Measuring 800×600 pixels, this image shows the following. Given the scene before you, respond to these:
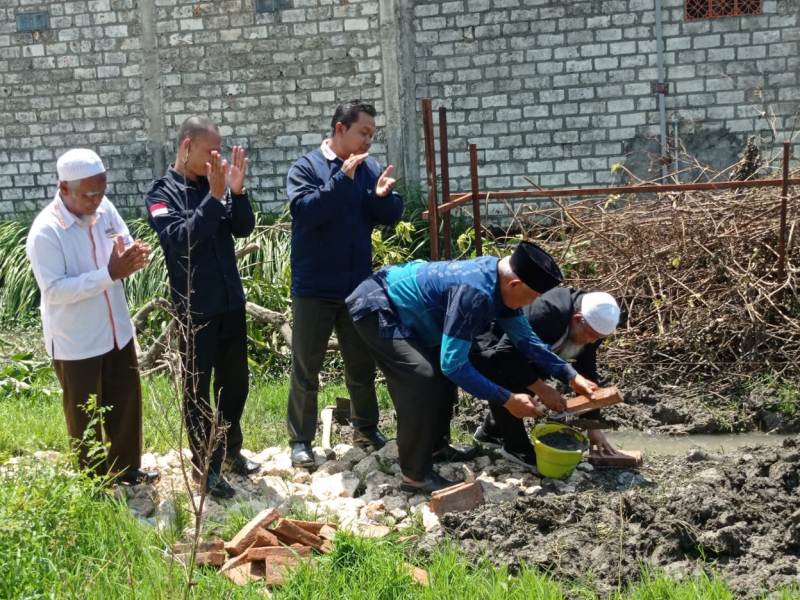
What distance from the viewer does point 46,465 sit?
183 inches

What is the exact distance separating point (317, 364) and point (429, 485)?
3.35 feet

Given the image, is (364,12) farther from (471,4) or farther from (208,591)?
(208,591)

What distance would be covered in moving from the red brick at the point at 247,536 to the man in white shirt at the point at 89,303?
0.78 m

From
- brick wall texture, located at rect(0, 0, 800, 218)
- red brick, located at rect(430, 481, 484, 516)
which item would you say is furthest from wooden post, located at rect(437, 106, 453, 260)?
brick wall texture, located at rect(0, 0, 800, 218)

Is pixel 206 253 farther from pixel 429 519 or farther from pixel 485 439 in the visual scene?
pixel 485 439

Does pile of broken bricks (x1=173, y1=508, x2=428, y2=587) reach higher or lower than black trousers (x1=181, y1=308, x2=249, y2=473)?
lower

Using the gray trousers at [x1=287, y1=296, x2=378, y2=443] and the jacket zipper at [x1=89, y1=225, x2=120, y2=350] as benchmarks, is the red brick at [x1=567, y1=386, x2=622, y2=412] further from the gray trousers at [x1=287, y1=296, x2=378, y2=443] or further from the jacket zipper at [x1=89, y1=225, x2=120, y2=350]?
the jacket zipper at [x1=89, y1=225, x2=120, y2=350]

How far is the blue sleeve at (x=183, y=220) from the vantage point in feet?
16.5

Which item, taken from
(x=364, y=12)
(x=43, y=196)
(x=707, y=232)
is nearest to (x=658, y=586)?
(x=707, y=232)

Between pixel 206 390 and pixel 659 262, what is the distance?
3.81 meters

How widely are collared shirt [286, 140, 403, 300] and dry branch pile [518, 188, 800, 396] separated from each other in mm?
2358

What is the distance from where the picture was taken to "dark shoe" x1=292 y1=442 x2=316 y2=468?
565 centimetres

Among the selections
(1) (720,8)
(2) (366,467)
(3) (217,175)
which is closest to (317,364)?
(2) (366,467)

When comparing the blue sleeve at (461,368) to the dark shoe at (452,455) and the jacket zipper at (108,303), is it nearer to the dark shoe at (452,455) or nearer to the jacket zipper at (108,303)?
the dark shoe at (452,455)
